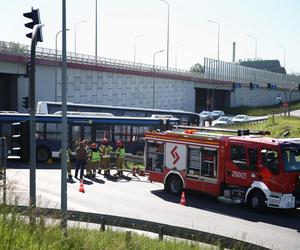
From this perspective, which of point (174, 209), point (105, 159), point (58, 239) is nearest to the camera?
point (58, 239)

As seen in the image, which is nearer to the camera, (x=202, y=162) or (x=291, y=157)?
(x=291, y=157)

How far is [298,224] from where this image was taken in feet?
48.1

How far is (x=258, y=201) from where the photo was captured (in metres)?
15.9

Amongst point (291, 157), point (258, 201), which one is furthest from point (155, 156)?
point (291, 157)

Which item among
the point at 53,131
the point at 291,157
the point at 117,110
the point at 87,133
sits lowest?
the point at 87,133

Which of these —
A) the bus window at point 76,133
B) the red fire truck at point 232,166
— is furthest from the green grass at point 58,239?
the bus window at point 76,133

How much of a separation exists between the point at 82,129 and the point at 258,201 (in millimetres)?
14721

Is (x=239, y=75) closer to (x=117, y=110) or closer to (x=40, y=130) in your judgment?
(x=117, y=110)

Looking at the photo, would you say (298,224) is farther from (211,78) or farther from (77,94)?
(211,78)

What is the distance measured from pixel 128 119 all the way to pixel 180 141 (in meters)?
12.3

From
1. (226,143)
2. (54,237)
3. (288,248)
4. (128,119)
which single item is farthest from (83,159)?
(54,237)

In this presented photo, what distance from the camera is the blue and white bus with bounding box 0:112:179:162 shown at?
27359 millimetres

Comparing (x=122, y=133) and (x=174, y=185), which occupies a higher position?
(x=122, y=133)

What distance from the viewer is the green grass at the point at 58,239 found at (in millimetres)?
6754
